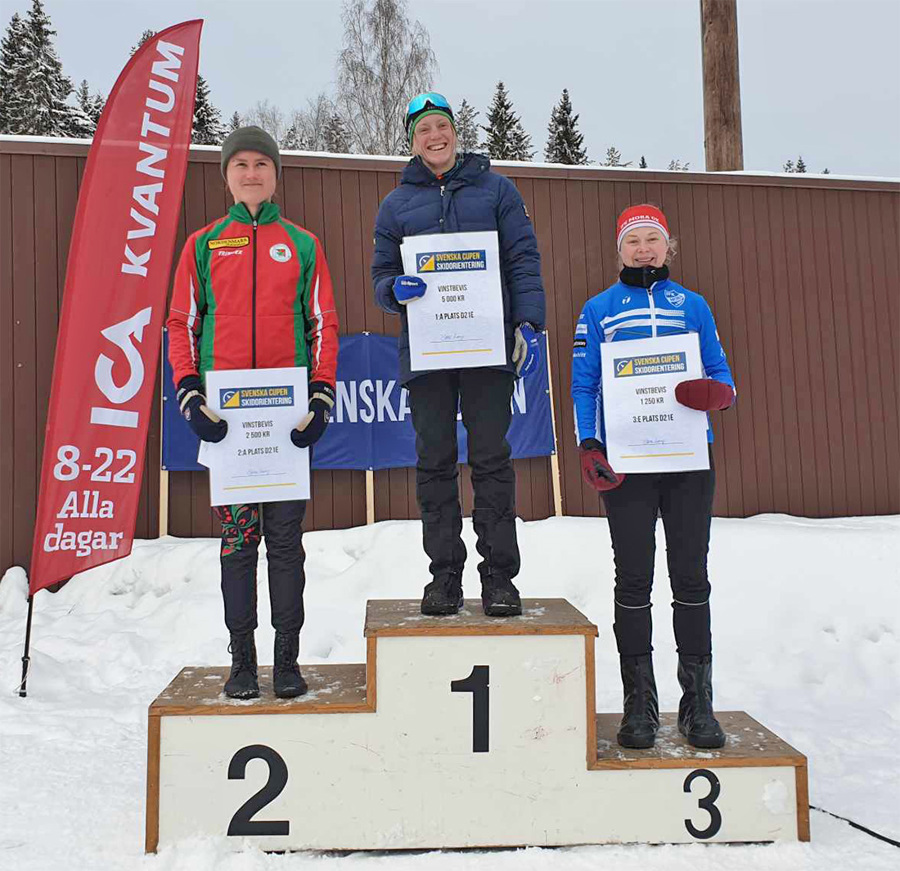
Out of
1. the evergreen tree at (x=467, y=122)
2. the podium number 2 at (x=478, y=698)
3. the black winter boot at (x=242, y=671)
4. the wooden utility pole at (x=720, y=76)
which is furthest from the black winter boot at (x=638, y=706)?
the evergreen tree at (x=467, y=122)

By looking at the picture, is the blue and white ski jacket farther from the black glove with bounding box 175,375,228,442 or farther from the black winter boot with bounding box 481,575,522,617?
the black glove with bounding box 175,375,228,442

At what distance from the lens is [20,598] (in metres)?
4.95

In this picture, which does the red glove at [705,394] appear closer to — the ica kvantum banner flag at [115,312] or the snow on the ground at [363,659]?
the snow on the ground at [363,659]

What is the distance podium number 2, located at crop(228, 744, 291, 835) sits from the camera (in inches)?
74.4

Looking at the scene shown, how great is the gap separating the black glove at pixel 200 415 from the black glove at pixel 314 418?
201mm

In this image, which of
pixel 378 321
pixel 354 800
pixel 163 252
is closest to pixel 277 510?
pixel 354 800

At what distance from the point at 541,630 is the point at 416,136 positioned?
146 cm

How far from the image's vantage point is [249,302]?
2148 mm

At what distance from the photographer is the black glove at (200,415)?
2.06 m

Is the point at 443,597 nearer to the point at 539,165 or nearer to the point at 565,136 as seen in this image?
the point at 539,165

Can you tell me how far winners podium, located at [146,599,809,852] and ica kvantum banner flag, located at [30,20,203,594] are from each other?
2127 millimetres

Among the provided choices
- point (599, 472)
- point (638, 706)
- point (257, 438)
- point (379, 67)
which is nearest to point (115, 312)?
point (257, 438)

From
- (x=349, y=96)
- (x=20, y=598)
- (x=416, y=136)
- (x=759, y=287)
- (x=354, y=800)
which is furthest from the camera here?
(x=349, y=96)

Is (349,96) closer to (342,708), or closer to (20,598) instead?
(20,598)
